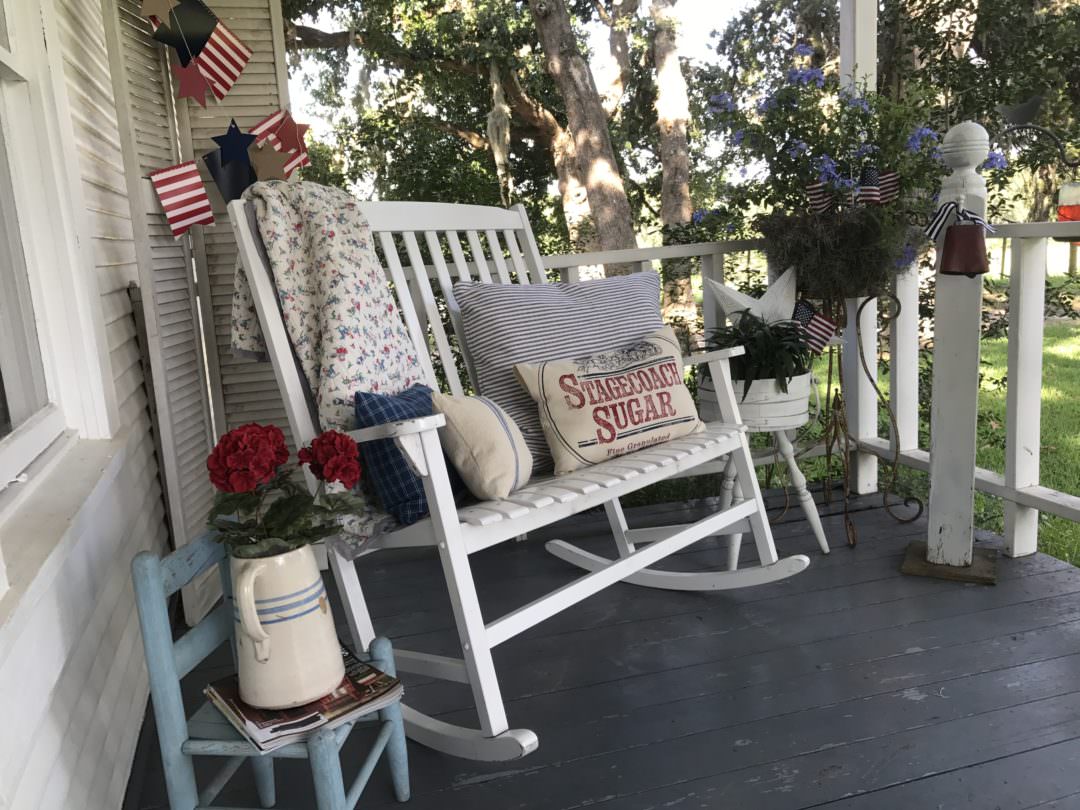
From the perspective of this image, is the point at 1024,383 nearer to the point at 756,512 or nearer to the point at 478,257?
the point at 756,512

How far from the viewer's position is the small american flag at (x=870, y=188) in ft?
8.23

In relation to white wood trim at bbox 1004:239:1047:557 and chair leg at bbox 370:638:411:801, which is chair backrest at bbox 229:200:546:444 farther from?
white wood trim at bbox 1004:239:1047:557

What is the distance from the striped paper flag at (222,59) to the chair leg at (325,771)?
204 centimetres

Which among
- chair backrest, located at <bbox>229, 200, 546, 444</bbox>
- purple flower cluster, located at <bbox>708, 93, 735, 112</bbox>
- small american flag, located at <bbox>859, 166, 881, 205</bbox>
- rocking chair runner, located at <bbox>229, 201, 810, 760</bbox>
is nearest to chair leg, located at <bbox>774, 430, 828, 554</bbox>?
rocking chair runner, located at <bbox>229, 201, 810, 760</bbox>

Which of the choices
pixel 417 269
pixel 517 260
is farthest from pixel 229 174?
pixel 517 260

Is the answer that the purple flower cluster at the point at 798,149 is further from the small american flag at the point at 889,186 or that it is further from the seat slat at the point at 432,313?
the seat slat at the point at 432,313

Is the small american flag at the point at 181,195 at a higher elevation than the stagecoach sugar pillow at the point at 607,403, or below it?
higher

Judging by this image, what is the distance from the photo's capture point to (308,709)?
1268mm

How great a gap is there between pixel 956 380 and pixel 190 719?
1989 mm

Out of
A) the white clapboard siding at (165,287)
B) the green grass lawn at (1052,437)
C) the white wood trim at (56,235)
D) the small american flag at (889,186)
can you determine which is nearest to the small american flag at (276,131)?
the white clapboard siding at (165,287)

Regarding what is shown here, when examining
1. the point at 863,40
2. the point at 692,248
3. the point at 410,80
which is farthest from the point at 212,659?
the point at 410,80

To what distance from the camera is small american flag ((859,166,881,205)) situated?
2.51m

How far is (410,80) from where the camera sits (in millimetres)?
7852

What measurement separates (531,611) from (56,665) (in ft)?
2.70
